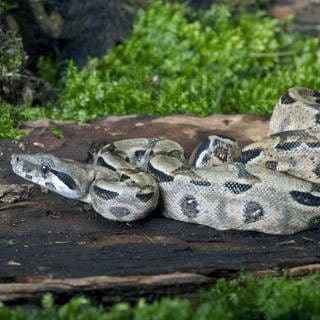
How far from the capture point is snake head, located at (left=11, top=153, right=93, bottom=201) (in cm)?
863

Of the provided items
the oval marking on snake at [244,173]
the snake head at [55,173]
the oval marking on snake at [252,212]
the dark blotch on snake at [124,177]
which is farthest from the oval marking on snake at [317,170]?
the snake head at [55,173]

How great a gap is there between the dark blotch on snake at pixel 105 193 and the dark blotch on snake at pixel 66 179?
0.35m

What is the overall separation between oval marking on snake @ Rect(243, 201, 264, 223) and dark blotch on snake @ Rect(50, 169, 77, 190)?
1.85 m

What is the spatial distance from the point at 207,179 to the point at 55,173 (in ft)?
5.53

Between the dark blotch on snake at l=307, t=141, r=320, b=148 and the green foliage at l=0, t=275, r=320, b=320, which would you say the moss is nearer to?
the dark blotch on snake at l=307, t=141, r=320, b=148

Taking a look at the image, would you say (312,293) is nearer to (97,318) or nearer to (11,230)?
(97,318)

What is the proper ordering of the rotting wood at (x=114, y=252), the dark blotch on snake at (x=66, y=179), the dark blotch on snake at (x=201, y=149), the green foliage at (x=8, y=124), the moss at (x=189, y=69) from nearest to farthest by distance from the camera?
the rotting wood at (x=114, y=252) < the dark blotch on snake at (x=66, y=179) < the dark blotch on snake at (x=201, y=149) < the green foliage at (x=8, y=124) < the moss at (x=189, y=69)

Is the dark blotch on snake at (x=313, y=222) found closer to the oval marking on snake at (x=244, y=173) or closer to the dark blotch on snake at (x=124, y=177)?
the oval marking on snake at (x=244, y=173)

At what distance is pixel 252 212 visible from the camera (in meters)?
8.12

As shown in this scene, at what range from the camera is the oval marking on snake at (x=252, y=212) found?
8.09m

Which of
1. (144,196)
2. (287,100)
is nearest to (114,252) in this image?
(144,196)

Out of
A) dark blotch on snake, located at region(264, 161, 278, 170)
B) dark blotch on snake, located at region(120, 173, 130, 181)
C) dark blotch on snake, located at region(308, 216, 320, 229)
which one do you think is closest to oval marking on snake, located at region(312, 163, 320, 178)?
dark blotch on snake, located at region(264, 161, 278, 170)

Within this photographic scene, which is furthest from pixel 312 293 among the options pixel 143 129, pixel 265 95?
pixel 265 95

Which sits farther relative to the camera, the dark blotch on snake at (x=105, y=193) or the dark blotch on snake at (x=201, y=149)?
the dark blotch on snake at (x=201, y=149)
